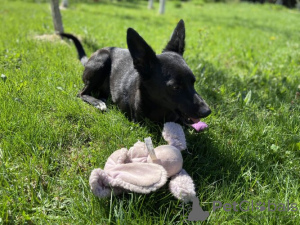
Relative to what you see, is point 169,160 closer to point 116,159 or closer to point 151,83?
point 116,159

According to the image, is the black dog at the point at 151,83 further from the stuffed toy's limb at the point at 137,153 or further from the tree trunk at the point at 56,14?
the tree trunk at the point at 56,14

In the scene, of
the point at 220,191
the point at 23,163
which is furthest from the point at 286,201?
the point at 23,163

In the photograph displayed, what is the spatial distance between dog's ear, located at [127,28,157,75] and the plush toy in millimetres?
850

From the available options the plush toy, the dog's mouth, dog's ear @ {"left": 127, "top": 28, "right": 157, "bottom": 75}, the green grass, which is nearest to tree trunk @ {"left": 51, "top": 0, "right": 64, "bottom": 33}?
the green grass

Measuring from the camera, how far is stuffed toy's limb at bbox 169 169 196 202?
5.10ft

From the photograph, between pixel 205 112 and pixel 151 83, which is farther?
pixel 151 83

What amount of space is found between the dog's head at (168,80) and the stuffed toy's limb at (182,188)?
66 cm

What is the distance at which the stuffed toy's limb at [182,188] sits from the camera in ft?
5.10

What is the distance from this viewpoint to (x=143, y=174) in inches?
63.2

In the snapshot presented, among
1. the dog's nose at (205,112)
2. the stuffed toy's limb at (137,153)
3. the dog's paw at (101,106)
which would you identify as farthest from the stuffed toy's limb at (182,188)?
the dog's paw at (101,106)

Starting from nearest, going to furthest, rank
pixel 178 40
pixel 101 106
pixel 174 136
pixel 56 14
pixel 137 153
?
pixel 137 153, pixel 174 136, pixel 178 40, pixel 101 106, pixel 56 14

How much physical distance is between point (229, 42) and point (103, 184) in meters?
5.41

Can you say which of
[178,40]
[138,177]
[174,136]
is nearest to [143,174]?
[138,177]

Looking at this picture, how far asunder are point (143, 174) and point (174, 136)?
523 millimetres
